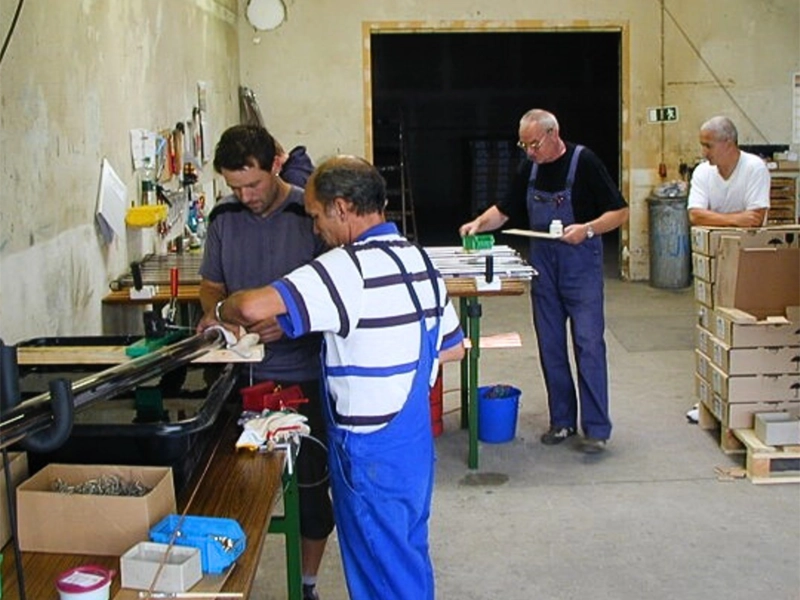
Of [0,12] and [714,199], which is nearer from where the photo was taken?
[0,12]

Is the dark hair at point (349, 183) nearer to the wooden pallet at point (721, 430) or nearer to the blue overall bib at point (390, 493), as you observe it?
the blue overall bib at point (390, 493)

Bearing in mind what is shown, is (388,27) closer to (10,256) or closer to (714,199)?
(714,199)

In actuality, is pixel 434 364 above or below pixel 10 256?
below

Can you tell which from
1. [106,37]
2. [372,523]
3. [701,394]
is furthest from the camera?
[701,394]

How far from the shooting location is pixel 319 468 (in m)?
2.82

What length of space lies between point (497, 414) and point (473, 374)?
0.43 metres

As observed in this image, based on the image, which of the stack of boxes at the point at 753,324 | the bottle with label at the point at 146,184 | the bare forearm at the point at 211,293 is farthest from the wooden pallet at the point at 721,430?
the bottle with label at the point at 146,184

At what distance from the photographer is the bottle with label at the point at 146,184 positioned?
464 cm

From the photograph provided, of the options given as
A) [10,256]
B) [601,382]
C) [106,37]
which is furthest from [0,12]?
[601,382]

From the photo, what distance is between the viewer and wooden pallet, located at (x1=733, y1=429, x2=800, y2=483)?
398 cm

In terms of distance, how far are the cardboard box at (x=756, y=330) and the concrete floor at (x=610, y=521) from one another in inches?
20.4

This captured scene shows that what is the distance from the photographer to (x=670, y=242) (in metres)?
8.42

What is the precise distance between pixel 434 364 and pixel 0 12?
1643mm

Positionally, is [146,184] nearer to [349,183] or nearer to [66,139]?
[66,139]
